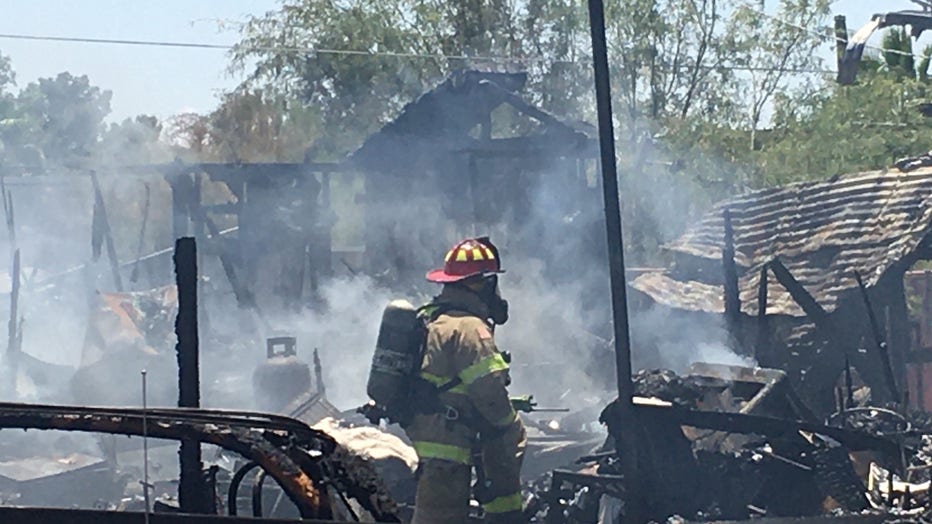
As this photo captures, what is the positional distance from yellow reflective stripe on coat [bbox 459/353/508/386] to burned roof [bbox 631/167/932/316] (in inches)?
312

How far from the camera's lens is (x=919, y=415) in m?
10.9

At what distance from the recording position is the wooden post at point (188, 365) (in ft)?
13.1

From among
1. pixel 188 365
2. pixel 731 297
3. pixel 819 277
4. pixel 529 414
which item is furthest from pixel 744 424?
pixel 819 277

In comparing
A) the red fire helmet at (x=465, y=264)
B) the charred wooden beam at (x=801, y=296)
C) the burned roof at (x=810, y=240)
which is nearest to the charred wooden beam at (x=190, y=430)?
the red fire helmet at (x=465, y=264)

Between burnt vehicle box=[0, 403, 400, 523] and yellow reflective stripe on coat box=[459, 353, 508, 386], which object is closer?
burnt vehicle box=[0, 403, 400, 523]

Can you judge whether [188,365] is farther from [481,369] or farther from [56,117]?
[56,117]

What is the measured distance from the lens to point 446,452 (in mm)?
6359

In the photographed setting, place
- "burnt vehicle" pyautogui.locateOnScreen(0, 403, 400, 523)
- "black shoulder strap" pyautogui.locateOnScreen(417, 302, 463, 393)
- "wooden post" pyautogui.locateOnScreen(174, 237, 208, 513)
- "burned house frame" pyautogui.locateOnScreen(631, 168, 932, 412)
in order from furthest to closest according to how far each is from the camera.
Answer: "burned house frame" pyautogui.locateOnScreen(631, 168, 932, 412) → "black shoulder strap" pyautogui.locateOnScreen(417, 302, 463, 393) → "wooden post" pyautogui.locateOnScreen(174, 237, 208, 513) → "burnt vehicle" pyautogui.locateOnScreen(0, 403, 400, 523)

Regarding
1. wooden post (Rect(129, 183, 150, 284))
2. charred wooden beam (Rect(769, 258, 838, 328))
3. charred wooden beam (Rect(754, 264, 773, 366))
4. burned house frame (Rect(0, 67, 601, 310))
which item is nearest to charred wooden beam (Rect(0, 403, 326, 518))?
charred wooden beam (Rect(769, 258, 838, 328))

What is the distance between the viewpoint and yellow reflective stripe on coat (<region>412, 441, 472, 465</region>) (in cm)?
636

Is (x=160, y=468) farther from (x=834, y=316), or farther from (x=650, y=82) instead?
(x=650, y=82)

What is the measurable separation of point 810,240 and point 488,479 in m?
10.00

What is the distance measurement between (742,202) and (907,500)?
11.0 metres

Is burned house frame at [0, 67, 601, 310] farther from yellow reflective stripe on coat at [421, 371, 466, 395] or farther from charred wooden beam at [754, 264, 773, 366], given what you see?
yellow reflective stripe on coat at [421, 371, 466, 395]
